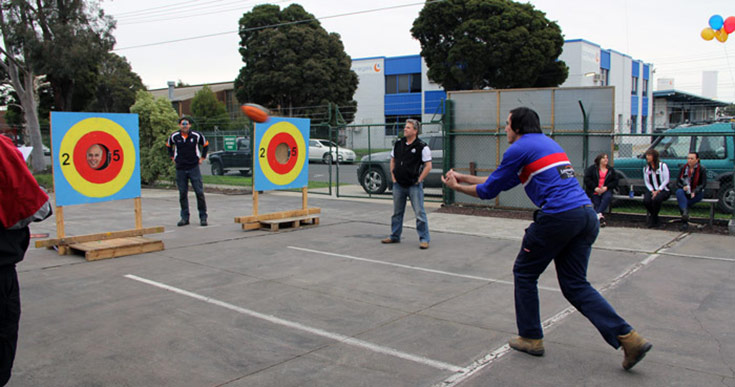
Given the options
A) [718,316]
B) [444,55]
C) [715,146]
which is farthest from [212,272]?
[444,55]

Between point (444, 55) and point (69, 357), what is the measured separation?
3794cm

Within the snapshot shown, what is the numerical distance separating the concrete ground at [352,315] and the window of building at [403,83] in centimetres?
4014

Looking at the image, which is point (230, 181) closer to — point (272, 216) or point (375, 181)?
point (375, 181)

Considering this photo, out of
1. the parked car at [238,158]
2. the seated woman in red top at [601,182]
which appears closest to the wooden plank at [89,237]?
the seated woman in red top at [601,182]

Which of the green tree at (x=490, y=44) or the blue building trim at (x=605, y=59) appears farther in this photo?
the blue building trim at (x=605, y=59)

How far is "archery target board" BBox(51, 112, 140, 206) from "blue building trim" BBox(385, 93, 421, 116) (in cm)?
4062

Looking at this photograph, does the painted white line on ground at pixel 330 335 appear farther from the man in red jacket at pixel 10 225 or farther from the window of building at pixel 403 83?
the window of building at pixel 403 83

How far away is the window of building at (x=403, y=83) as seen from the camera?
48.5 meters

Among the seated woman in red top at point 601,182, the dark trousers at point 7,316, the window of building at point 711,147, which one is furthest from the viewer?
the window of building at point 711,147

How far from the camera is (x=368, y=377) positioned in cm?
403

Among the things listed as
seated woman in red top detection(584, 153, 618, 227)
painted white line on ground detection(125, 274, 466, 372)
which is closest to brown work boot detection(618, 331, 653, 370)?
painted white line on ground detection(125, 274, 466, 372)

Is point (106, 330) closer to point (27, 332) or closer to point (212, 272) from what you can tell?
point (27, 332)

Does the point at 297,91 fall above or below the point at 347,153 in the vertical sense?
above

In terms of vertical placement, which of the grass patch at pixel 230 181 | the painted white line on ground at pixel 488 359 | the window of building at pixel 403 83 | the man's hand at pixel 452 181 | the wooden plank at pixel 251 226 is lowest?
the painted white line on ground at pixel 488 359
